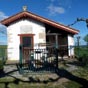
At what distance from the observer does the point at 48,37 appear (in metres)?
24.2

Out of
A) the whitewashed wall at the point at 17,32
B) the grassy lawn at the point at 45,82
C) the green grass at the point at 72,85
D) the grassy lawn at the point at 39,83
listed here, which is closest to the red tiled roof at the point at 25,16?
the whitewashed wall at the point at 17,32

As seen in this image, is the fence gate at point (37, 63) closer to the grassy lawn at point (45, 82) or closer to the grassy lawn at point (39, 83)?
the grassy lawn at point (45, 82)

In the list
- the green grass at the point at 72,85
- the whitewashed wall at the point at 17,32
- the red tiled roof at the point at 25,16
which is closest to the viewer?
the green grass at the point at 72,85

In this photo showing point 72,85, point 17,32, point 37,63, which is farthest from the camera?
point 17,32

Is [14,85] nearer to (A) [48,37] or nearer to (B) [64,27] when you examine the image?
(B) [64,27]

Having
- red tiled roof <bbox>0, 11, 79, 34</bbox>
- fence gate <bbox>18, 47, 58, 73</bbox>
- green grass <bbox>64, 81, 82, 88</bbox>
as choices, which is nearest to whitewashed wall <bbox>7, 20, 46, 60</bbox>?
red tiled roof <bbox>0, 11, 79, 34</bbox>

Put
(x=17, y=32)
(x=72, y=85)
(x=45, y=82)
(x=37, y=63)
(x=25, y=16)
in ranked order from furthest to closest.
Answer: (x=17, y=32) → (x=25, y=16) → (x=37, y=63) → (x=45, y=82) → (x=72, y=85)

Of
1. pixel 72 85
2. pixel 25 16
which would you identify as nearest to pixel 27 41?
pixel 25 16

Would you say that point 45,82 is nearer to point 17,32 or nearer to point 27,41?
point 27,41

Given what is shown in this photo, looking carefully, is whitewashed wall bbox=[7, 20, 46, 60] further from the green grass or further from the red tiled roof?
the green grass

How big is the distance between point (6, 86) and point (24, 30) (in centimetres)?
1184

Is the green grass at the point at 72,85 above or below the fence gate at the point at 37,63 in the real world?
below

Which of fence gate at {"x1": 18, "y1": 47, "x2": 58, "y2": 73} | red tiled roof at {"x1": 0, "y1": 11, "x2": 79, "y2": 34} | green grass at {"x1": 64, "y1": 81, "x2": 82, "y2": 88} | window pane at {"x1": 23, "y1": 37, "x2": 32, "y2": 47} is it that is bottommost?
green grass at {"x1": 64, "y1": 81, "x2": 82, "y2": 88}

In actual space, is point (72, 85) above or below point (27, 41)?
below
